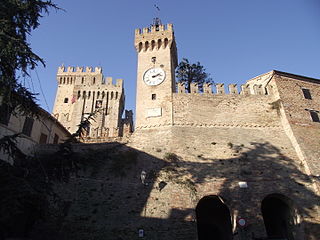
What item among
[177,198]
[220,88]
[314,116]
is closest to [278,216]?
[177,198]

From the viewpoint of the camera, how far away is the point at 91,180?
1409 cm

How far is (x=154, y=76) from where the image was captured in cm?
1956

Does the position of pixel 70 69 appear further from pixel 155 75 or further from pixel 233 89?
pixel 233 89

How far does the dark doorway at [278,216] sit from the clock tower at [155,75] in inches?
307

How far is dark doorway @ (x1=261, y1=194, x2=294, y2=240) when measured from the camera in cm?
1299

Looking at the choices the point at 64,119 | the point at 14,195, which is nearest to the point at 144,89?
the point at 14,195

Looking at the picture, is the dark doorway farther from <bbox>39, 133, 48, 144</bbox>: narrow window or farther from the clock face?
<bbox>39, 133, 48, 144</bbox>: narrow window

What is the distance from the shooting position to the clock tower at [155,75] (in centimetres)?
1764

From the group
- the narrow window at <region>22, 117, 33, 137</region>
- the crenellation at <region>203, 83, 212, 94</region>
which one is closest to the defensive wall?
the crenellation at <region>203, 83, 212, 94</region>

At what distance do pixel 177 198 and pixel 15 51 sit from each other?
31.5 ft

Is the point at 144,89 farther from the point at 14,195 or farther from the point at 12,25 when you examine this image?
the point at 14,195

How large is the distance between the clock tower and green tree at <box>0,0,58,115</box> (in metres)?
9.12

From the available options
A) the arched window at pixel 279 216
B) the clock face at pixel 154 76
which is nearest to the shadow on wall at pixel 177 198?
the arched window at pixel 279 216

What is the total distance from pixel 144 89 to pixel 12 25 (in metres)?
10.8
